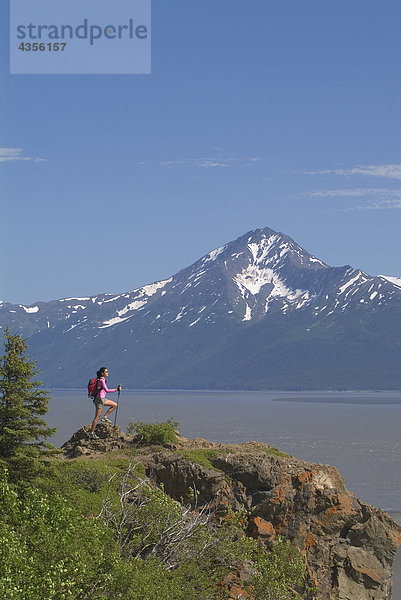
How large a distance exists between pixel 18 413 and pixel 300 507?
13.3m

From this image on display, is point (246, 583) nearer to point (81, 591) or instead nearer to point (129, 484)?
point (129, 484)

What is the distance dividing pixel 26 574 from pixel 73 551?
2119 millimetres

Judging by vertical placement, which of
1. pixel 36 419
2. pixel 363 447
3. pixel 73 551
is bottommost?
pixel 363 447

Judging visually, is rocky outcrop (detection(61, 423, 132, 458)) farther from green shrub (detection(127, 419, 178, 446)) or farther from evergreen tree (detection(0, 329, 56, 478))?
A: evergreen tree (detection(0, 329, 56, 478))

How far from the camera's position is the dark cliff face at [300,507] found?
35.4 metres

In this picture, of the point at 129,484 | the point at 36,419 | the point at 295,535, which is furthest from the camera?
the point at 295,535

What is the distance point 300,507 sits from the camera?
36.2 m

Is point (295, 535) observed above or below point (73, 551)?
below

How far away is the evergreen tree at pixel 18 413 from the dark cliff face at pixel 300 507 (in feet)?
24.1

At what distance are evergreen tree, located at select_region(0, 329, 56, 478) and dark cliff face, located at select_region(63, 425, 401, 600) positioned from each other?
736 cm

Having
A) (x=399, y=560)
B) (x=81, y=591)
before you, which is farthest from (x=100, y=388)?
(x=399, y=560)

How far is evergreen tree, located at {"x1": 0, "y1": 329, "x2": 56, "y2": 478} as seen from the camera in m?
29.6

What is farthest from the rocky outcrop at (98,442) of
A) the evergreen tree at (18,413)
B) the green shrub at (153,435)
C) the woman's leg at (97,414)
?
the evergreen tree at (18,413)

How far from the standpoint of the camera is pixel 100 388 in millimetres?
38719
